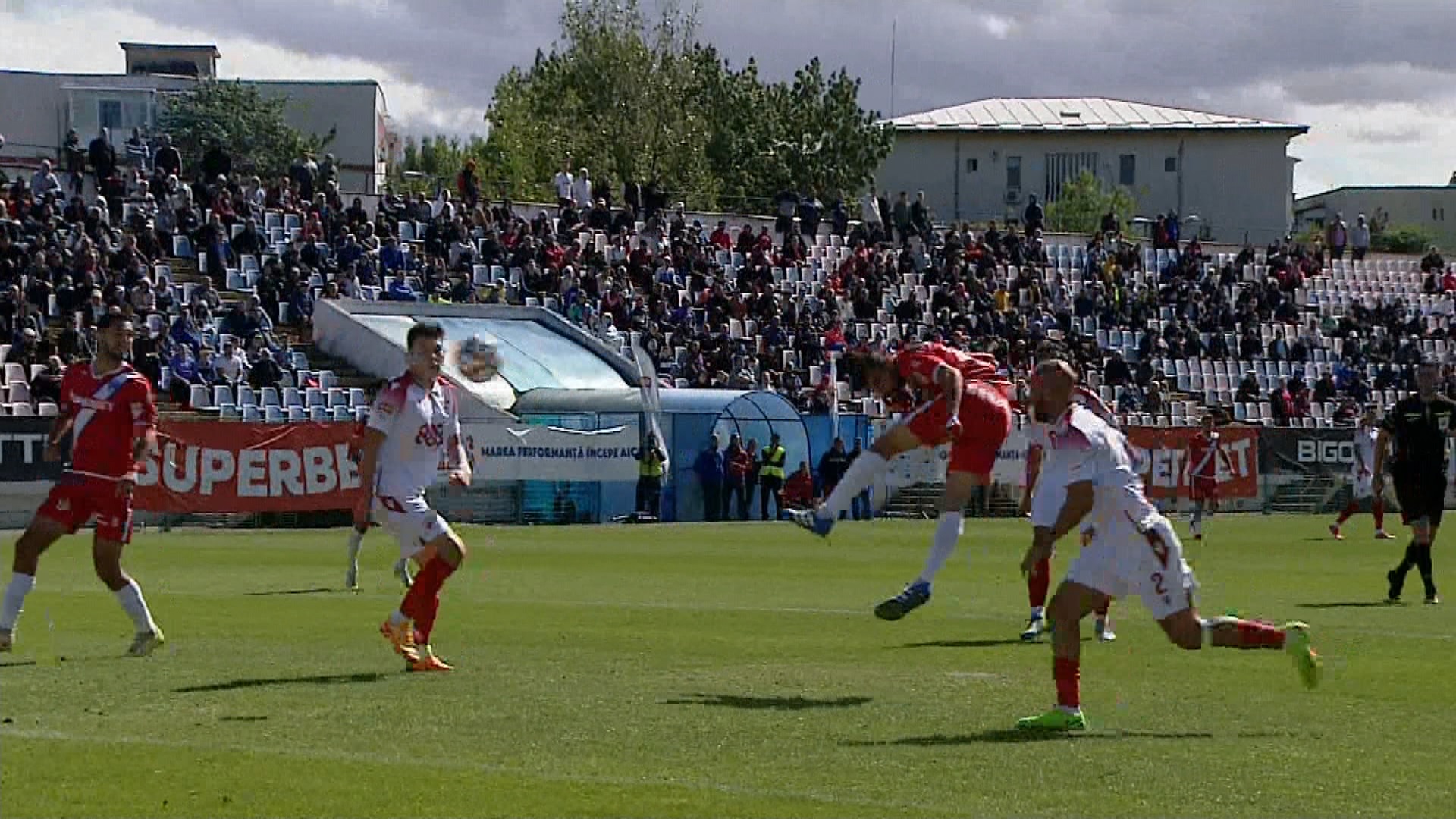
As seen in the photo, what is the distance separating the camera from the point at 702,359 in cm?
4781

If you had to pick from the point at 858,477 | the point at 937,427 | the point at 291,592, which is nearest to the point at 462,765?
the point at 858,477

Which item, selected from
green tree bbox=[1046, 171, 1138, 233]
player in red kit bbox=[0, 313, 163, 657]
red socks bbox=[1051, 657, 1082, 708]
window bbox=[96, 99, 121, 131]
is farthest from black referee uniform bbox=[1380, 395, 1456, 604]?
green tree bbox=[1046, 171, 1138, 233]

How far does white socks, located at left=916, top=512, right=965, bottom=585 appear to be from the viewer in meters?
15.8

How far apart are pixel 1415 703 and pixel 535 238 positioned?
3932 cm

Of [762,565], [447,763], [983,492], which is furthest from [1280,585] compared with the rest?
[983,492]

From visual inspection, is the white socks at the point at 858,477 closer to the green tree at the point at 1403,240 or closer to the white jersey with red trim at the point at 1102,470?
the white jersey with red trim at the point at 1102,470

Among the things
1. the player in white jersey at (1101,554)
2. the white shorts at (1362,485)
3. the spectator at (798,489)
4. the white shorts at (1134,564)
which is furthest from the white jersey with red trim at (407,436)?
the white shorts at (1362,485)

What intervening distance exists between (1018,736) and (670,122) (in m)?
87.3

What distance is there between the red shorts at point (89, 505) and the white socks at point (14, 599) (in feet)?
1.62

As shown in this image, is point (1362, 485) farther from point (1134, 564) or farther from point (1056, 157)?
point (1056, 157)

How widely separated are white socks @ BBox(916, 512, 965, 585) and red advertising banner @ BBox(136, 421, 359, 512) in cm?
2089

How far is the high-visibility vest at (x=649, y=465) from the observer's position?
4072cm

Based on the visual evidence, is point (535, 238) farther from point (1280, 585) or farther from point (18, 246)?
point (1280, 585)

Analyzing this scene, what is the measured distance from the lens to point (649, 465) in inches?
1604
